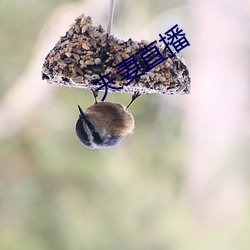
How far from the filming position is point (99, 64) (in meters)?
1.07

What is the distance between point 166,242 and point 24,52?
4.78 ft

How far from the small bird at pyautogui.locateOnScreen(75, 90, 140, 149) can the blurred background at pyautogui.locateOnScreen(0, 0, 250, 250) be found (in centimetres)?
172

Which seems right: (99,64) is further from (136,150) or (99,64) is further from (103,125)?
(136,150)

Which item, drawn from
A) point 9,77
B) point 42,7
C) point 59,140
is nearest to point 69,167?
point 59,140

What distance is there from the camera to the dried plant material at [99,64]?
107 cm

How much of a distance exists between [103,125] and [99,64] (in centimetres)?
21

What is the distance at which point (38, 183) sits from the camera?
3.21 meters

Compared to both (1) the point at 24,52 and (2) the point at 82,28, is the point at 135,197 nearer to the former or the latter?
(1) the point at 24,52

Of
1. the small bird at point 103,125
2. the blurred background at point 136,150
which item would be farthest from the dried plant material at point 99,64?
the blurred background at point 136,150

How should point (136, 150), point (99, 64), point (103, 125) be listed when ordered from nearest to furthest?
point (99, 64) < point (103, 125) < point (136, 150)

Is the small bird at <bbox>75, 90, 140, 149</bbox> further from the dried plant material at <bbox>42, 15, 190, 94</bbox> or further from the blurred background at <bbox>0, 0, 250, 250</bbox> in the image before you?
the blurred background at <bbox>0, 0, 250, 250</bbox>

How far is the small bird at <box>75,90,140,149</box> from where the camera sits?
3.99ft


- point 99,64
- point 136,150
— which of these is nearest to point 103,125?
point 99,64

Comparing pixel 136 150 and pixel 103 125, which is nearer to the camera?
pixel 103 125
